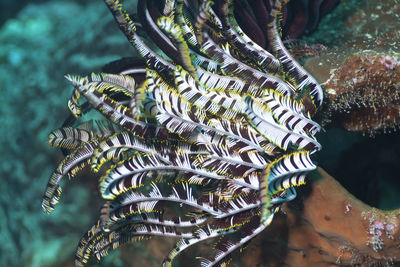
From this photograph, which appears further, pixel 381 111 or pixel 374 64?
pixel 381 111

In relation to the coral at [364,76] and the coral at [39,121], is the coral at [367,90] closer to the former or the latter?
the coral at [364,76]

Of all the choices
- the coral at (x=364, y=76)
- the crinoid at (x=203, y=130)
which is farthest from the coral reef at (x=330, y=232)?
the coral at (x=364, y=76)

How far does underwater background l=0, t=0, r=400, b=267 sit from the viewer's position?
3375mm

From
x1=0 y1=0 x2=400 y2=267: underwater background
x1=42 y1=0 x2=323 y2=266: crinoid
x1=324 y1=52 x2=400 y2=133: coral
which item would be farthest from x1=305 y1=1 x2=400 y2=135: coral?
x1=0 y1=0 x2=400 y2=267: underwater background

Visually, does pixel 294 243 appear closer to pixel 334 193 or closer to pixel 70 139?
pixel 334 193

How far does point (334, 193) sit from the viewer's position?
2.36 meters

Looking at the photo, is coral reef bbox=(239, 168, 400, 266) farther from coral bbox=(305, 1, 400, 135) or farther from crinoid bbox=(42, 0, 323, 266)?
coral bbox=(305, 1, 400, 135)

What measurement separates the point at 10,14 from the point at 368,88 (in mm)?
4656

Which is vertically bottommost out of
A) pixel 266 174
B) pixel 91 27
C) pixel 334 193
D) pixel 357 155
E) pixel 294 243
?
pixel 357 155

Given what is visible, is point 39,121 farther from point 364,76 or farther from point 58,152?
point 364,76

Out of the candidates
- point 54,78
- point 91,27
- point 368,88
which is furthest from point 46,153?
point 368,88

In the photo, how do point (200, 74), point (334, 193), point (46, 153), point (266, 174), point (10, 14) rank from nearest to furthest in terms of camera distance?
point (266, 174) → point (200, 74) → point (334, 193) → point (46, 153) → point (10, 14)

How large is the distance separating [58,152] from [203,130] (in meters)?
2.17

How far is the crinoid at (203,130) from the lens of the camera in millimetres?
1941
